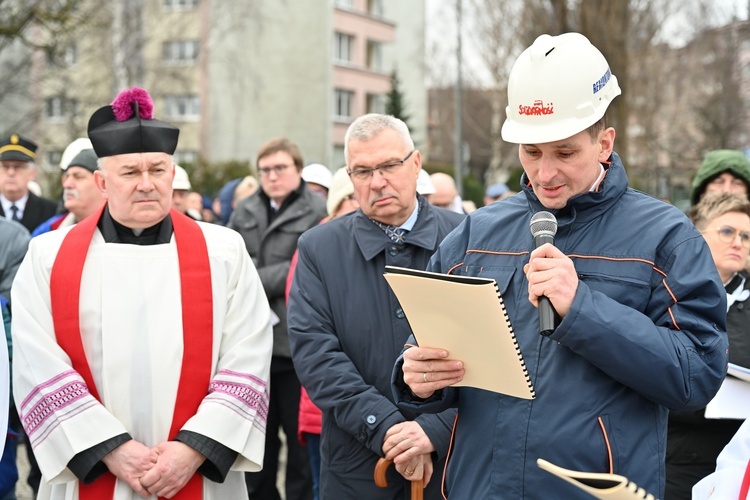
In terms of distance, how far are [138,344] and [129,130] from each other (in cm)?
94

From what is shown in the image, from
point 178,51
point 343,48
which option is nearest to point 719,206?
point 178,51

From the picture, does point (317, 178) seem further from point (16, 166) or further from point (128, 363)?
point (128, 363)

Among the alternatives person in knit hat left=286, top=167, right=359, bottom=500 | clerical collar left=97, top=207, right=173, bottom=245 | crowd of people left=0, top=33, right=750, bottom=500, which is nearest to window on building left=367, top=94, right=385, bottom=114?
person in knit hat left=286, top=167, right=359, bottom=500

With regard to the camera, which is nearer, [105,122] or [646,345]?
[646,345]

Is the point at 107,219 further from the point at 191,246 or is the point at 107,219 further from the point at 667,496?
the point at 667,496

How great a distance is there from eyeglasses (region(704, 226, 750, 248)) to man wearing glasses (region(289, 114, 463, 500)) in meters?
1.30

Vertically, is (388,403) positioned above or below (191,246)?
below

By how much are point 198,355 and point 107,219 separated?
0.75 meters

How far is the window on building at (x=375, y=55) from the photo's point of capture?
155ft

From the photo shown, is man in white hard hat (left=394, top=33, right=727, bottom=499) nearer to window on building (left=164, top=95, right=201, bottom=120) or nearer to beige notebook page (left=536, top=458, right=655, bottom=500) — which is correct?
beige notebook page (left=536, top=458, right=655, bottom=500)

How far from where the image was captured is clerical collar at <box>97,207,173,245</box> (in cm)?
434

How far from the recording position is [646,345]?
2.68 meters

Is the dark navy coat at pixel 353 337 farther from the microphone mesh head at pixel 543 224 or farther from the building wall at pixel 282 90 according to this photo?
the building wall at pixel 282 90

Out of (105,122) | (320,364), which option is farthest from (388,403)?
(105,122)
